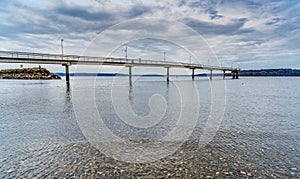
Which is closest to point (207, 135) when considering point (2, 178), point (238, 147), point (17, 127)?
point (238, 147)

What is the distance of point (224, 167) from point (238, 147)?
91.5 inches

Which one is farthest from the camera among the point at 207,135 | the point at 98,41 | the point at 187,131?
the point at 98,41

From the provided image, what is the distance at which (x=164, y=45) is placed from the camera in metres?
16.6

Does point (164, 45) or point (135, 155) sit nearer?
point (135, 155)

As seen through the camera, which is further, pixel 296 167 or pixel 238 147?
pixel 238 147

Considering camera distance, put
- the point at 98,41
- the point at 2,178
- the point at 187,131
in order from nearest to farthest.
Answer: the point at 2,178, the point at 187,131, the point at 98,41

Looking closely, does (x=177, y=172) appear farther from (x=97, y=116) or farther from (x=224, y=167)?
(x=97, y=116)

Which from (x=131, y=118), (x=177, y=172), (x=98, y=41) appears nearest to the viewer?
(x=177, y=172)

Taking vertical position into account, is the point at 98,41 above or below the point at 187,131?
above

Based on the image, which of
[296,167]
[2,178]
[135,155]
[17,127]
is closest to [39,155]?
[2,178]

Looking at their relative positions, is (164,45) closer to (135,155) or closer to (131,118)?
(131,118)

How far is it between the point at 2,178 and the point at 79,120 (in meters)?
7.52

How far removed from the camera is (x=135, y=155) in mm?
7480

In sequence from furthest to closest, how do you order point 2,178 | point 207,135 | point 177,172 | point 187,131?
point 187,131, point 207,135, point 177,172, point 2,178
